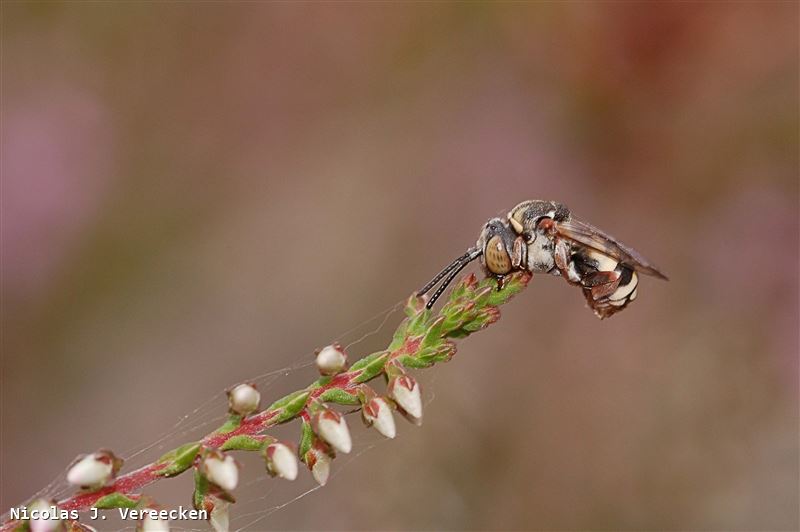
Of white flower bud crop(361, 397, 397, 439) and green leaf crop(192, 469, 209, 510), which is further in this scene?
white flower bud crop(361, 397, 397, 439)

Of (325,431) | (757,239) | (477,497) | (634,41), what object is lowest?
(325,431)

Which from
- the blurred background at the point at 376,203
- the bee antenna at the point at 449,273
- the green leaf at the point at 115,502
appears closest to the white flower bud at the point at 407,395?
the bee antenna at the point at 449,273

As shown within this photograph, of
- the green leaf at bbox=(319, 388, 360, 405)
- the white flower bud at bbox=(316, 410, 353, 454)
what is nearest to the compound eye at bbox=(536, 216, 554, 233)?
the green leaf at bbox=(319, 388, 360, 405)

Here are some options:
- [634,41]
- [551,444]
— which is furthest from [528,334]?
[634,41]

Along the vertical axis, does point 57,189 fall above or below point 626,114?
above

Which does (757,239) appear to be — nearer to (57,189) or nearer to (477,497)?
(477,497)

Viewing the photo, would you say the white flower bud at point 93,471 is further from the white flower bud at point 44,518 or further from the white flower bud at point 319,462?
the white flower bud at point 319,462

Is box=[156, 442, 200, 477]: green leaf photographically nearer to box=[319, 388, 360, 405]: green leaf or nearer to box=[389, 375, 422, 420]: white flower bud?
box=[319, 388, 360, 405]: green leaf
